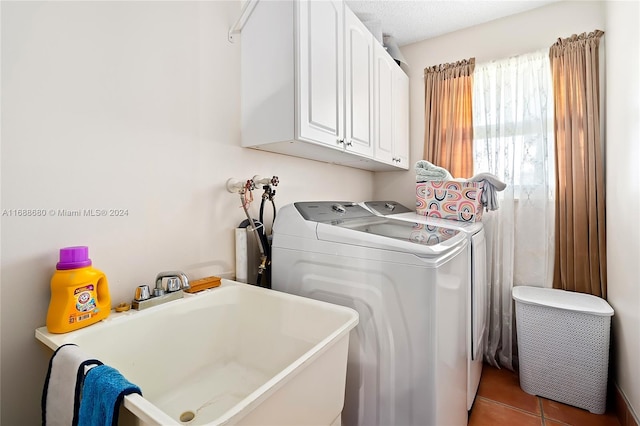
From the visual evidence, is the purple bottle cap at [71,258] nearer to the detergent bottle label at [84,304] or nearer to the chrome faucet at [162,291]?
the detergent bottle label at [84,304]

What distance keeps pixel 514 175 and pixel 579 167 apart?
1.24 feet

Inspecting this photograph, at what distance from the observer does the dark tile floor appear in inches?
66.5

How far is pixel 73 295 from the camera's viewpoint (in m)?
0.81

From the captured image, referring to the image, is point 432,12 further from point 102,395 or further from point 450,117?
point 102,395

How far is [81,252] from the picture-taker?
853mm

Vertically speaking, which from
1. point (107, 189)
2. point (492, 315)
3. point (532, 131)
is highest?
point (532, 131)

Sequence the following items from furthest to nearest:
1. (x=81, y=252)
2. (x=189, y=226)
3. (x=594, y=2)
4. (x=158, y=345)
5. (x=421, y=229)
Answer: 1. (x=594, y=2)
2. (x=421, y=229)
3. (x=189, y=226)
4. (x=158, y=345)
5. (x=81, y=252)

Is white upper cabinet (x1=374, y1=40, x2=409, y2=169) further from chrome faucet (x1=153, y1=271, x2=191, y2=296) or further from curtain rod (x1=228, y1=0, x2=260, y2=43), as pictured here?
chrome faucet (x1=153, y1=271, x2=191, y2=296)

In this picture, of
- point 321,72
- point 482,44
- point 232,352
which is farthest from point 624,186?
point 232,352

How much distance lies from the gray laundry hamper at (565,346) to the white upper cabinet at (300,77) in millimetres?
1645

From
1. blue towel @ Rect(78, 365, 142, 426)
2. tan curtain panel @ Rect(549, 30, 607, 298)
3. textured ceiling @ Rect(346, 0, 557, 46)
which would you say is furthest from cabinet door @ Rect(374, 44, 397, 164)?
blue towel @ Rect(78, 365, 142, 426)

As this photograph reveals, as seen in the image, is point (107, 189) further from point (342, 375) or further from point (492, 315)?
point (492, 315)

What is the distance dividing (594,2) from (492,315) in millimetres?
2366

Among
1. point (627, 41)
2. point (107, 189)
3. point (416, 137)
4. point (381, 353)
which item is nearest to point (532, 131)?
point (627, 41)
